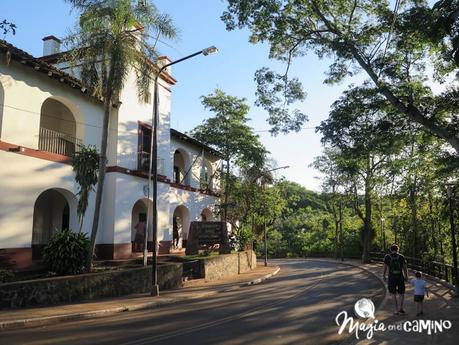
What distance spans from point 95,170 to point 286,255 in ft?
156

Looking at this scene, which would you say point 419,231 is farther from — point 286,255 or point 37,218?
point 286,255

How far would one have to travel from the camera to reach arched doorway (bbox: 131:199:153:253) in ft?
74.8

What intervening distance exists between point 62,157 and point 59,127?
3165 mm

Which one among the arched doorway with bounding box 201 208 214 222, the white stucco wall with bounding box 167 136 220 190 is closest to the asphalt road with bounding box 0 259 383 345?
the white stucco wall with bounding box 167 136 220 190

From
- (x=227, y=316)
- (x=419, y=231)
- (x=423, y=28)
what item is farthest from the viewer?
(x=419, y=231)

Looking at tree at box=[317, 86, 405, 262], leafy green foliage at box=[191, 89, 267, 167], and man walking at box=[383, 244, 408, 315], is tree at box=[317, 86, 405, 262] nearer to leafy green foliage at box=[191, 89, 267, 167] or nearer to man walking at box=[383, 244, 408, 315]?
man walking at box=[383, 244, 408, 315]

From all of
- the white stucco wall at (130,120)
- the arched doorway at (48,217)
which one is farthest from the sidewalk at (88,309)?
the white stucco wall at (130,120)

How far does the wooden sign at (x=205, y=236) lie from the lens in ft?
88.4

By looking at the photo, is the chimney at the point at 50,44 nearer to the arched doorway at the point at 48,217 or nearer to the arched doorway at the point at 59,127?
the arched doorway at the point at 59,127

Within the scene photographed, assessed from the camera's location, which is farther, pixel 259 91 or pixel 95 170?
pixel 259 91

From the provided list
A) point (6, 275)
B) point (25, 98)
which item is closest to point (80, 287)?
point (6, 275)

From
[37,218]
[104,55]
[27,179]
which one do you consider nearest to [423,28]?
[104,55]

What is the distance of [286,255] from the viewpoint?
61000mm

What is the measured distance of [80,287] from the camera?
14352 mm
